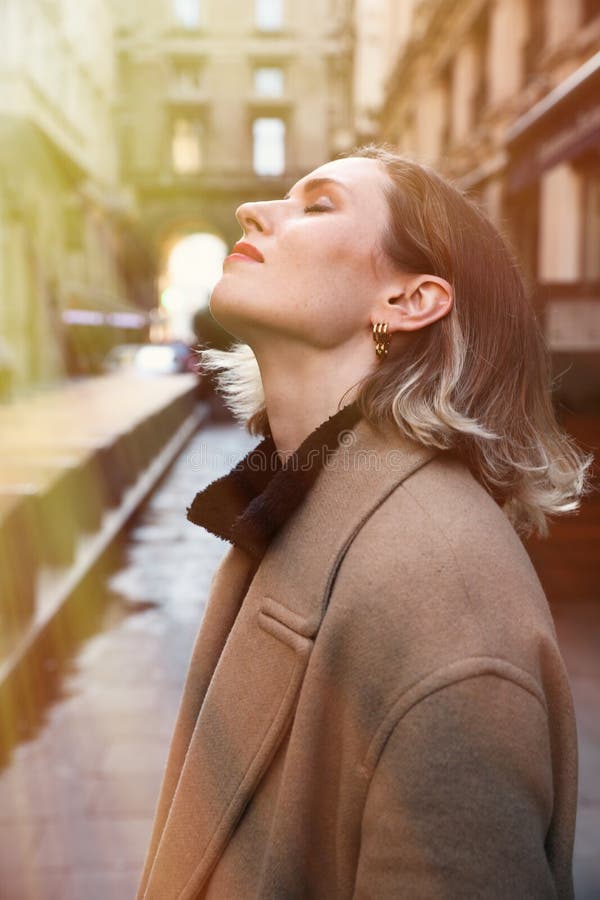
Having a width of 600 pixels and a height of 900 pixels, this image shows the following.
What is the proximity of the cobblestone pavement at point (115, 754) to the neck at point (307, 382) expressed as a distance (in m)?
2.22

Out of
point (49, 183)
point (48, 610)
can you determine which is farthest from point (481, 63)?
point (48, 610)

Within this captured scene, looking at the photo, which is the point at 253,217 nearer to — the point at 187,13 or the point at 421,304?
the point at 421,304

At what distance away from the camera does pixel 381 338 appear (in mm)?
1546

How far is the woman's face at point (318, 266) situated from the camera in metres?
1.55

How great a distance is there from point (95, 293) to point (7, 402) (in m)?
17.4

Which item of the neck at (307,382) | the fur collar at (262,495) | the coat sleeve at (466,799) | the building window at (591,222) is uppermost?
the building window at (591,222)

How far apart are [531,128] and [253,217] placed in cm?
850

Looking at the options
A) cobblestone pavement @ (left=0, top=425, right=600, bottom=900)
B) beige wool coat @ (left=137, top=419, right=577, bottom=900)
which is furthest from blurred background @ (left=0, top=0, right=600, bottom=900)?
beige wool coat @ (left=137, top=419, right=577, bottom=900)

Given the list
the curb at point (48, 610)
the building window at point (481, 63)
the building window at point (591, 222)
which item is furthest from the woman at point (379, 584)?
the building window at point (481, 63)

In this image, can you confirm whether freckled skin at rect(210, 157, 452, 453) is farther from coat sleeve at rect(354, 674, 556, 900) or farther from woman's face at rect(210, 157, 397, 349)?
coat sleeve at rect(354, 674, 556, 900)

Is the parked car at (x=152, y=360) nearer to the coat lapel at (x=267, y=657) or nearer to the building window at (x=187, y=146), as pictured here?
the building window at (x=187, y=146)

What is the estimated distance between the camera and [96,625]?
601cm

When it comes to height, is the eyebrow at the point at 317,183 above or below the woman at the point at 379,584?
above

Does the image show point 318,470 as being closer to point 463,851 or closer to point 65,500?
point 463,851
